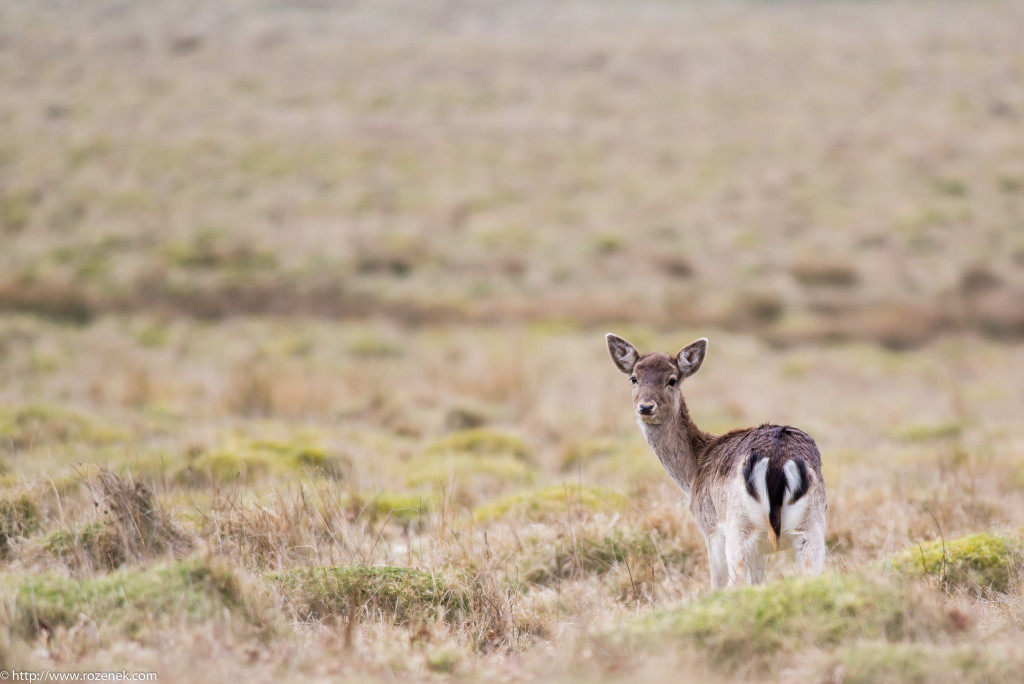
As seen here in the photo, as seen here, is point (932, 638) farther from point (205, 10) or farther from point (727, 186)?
point (205, 10)

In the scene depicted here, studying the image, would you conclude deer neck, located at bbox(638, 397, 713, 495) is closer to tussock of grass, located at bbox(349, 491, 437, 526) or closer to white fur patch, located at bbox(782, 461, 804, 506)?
white fur patch, located at bbox(782, 461, 804, 506)

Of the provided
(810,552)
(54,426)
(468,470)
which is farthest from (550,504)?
(54,426)

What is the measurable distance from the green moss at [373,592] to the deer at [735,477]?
1.66 m

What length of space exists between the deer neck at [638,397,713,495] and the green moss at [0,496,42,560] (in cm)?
432

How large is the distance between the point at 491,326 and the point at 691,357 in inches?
620

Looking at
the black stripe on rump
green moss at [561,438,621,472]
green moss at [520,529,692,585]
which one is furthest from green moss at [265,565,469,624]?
green moss at [561,438,621,472]

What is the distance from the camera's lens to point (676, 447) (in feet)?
20.7

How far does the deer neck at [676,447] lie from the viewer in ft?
20.6

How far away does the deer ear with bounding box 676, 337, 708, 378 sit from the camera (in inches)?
246

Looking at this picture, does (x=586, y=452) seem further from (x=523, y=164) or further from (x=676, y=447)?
(x=523, y=164)

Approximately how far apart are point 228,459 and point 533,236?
66.4ft

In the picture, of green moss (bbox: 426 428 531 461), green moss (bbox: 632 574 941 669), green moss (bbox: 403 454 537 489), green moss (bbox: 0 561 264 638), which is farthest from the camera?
green moss (bbox: 426 428 531 461)

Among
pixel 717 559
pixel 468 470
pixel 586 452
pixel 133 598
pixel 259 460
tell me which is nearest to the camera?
pixel 133 598

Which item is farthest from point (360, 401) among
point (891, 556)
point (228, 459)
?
point (891, 556)
